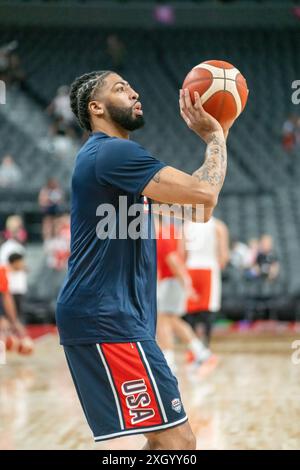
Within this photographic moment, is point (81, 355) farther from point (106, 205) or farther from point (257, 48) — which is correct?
point (257, 48)

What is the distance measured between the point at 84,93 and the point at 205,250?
5802 millimetres

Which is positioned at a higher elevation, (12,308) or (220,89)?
(220,89)

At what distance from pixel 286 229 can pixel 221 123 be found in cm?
1364

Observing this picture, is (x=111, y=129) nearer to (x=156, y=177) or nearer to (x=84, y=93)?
(x=84, y=93)

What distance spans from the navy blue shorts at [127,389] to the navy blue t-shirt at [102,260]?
6 cm

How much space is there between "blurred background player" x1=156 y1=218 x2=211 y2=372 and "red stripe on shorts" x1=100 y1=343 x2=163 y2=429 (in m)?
5.27

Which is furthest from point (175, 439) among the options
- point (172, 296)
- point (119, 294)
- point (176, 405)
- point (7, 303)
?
point (7, 303)

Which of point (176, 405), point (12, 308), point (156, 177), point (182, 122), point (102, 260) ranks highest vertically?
point (182, 122)

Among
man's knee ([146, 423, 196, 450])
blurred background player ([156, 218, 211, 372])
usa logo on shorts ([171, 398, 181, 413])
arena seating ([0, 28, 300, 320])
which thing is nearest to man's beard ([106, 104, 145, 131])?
usa logo on shorts ([171, 398, 181, 413])

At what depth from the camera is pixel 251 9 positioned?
20906 mm

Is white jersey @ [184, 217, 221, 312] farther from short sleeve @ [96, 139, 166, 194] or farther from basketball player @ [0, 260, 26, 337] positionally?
short sleeve @ [96, 139, 166, 194]

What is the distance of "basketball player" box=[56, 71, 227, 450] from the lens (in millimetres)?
3156

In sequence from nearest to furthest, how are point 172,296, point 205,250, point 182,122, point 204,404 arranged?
point 204,404
point 172,296
point 205,250
point 182,122

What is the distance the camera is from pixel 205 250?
9133 millimetres
